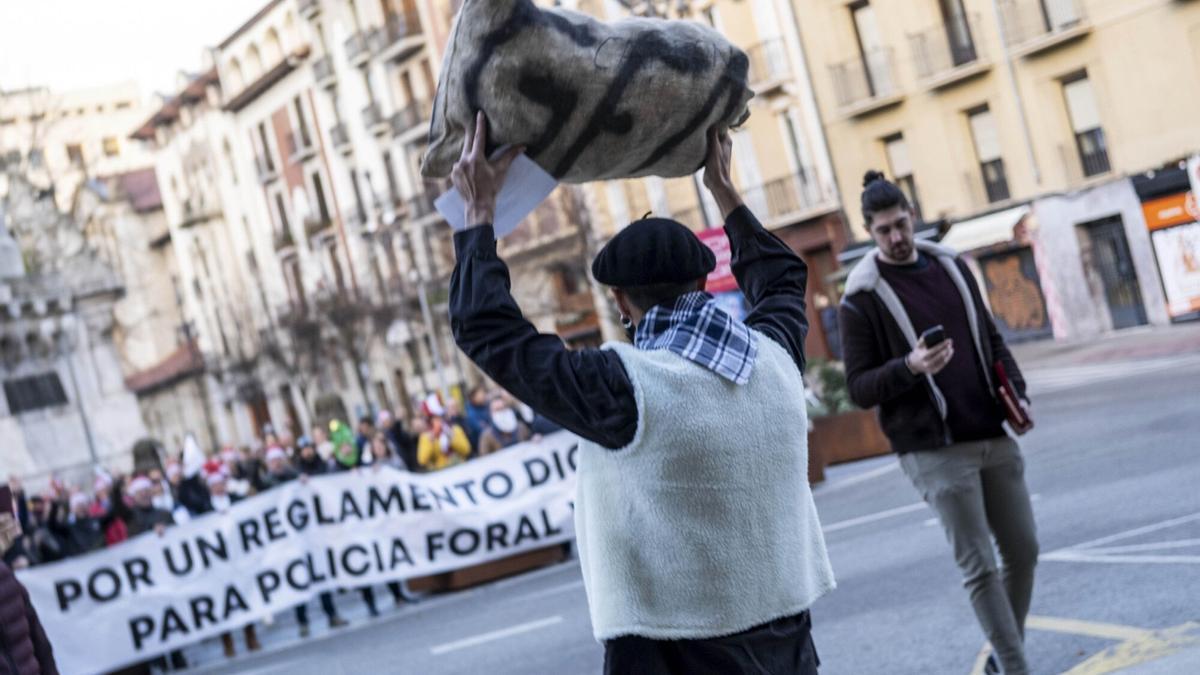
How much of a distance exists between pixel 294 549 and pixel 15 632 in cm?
917

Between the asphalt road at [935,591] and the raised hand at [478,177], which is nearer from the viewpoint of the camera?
the raised hand at [478,177]

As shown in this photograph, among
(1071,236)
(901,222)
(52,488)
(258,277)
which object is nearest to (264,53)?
(258,277)

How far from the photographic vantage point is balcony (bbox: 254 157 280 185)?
240 ft

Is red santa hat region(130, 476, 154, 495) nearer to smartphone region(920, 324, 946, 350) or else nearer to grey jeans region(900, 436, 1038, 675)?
grey jeans region(900, 436, 1038, 675)

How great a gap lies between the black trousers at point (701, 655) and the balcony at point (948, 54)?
34.1 metres

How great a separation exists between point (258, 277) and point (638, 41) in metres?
72.6

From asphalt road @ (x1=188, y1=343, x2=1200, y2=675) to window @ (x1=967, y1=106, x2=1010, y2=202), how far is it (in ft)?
62.5

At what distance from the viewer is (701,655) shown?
135 inches

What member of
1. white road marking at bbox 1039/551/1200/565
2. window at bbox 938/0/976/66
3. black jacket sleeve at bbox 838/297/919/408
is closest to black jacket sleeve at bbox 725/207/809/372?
black jacket sleeve at bbox 838/297/919/408

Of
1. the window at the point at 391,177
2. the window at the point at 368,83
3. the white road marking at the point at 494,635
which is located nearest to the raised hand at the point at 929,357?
the white road marking at the point at 494,635

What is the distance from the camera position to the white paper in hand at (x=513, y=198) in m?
3.55

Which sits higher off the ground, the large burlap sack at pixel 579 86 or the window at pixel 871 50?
the window at pixel 871 50

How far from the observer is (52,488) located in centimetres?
2106

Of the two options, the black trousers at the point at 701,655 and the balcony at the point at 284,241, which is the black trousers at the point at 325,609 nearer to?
the black trousers at the point at 701,655
